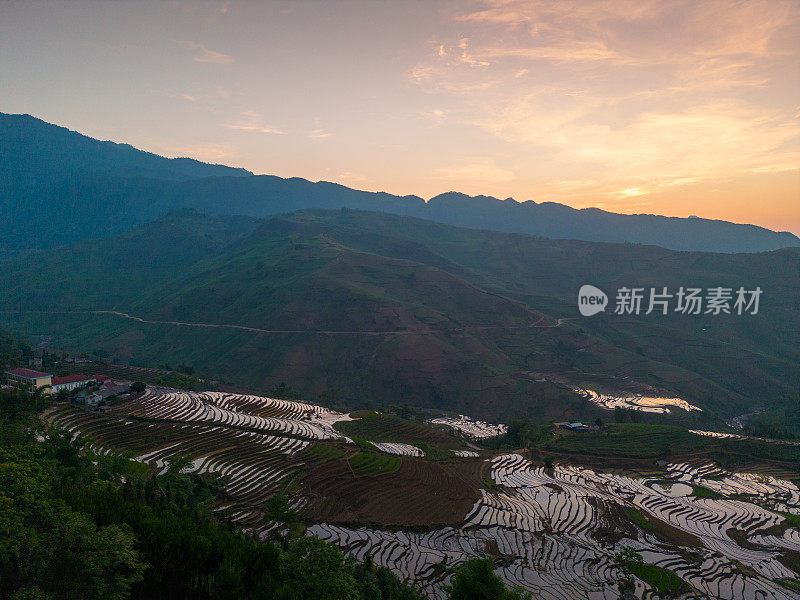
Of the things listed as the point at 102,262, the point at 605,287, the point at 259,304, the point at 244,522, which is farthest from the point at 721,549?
the point at 102,262

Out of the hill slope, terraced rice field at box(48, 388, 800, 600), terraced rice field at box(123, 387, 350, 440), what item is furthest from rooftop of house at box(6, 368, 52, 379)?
the hill slope

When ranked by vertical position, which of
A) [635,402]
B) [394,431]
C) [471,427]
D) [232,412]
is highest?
[232,412]

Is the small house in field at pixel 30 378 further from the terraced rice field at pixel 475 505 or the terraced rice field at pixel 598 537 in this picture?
the terraced rice field at pixel 598 537

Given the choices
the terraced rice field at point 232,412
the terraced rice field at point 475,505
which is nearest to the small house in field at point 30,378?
the terraced rice field at point 232,412

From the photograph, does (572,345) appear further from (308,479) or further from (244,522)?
(244,522)

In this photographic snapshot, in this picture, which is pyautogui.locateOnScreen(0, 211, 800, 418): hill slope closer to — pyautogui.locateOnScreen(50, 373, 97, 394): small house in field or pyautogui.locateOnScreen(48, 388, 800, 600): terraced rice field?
pyautogui.locateOnScreen(48, 388, 800, 600): terraced rice field

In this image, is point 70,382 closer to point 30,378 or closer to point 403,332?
point 30,378

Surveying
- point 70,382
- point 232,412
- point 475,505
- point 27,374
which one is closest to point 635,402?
point 475,505
